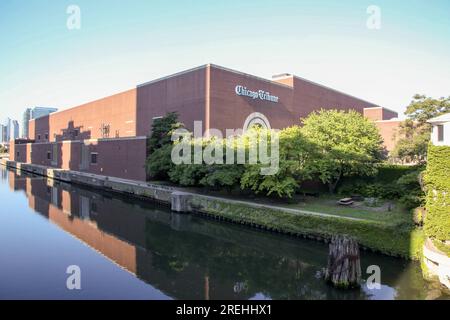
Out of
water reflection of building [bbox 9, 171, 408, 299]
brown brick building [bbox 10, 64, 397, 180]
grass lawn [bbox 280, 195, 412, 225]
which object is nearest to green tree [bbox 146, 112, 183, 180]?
brown brick building [bbox 10, 64, 397, 180]

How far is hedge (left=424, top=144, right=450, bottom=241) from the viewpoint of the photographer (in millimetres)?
11688

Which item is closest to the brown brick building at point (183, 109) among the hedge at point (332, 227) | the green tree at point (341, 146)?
the green tree at point (341, 146)

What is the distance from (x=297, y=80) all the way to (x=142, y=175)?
24664 millimetres

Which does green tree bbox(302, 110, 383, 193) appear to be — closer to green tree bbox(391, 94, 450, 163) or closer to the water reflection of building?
green tree bbox(391, 94, 450, 163)

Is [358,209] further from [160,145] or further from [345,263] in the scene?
[160,145]

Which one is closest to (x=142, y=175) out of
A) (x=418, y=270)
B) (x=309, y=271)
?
(x=309, y=271)

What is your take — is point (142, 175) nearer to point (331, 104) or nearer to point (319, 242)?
point (319, 242)

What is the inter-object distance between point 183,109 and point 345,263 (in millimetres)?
30978

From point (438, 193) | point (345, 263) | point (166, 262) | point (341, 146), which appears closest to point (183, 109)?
point (341, 146)

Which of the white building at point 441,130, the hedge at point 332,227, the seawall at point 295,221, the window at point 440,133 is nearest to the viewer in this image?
the white building at point 441,130

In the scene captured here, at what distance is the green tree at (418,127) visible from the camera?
1187 inches

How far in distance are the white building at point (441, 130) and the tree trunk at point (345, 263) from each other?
4807 mm

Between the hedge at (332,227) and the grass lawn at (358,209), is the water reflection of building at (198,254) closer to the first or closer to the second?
the hedge at (332,227)
